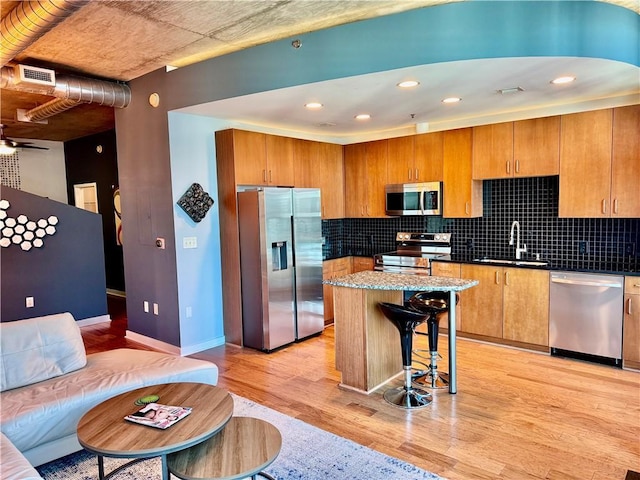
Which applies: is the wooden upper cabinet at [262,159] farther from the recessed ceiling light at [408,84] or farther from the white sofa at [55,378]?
the white sofa at [55,378]

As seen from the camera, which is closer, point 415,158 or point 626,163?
point 626,163

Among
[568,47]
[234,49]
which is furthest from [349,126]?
[568,47]

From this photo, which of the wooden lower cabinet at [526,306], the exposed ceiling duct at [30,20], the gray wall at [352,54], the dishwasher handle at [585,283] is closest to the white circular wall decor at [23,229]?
the gray wall at [352,54]

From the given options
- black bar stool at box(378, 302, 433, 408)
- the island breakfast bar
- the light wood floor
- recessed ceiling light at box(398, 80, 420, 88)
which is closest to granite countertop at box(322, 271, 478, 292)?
the island breakfast bar

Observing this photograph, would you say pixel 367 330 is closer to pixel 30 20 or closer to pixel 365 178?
pixel 365 178

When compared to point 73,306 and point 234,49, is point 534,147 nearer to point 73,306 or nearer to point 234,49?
point 234,49

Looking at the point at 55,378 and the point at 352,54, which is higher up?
the point at 352,54

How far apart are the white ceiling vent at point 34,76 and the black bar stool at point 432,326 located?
3.89m

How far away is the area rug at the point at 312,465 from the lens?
7.97 ft

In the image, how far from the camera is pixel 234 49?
12.8 ft

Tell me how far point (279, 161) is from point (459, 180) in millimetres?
2167

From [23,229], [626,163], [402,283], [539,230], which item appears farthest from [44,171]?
[626,163]

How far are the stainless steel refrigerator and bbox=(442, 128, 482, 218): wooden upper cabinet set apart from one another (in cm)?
163

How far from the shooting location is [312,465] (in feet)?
8.30
